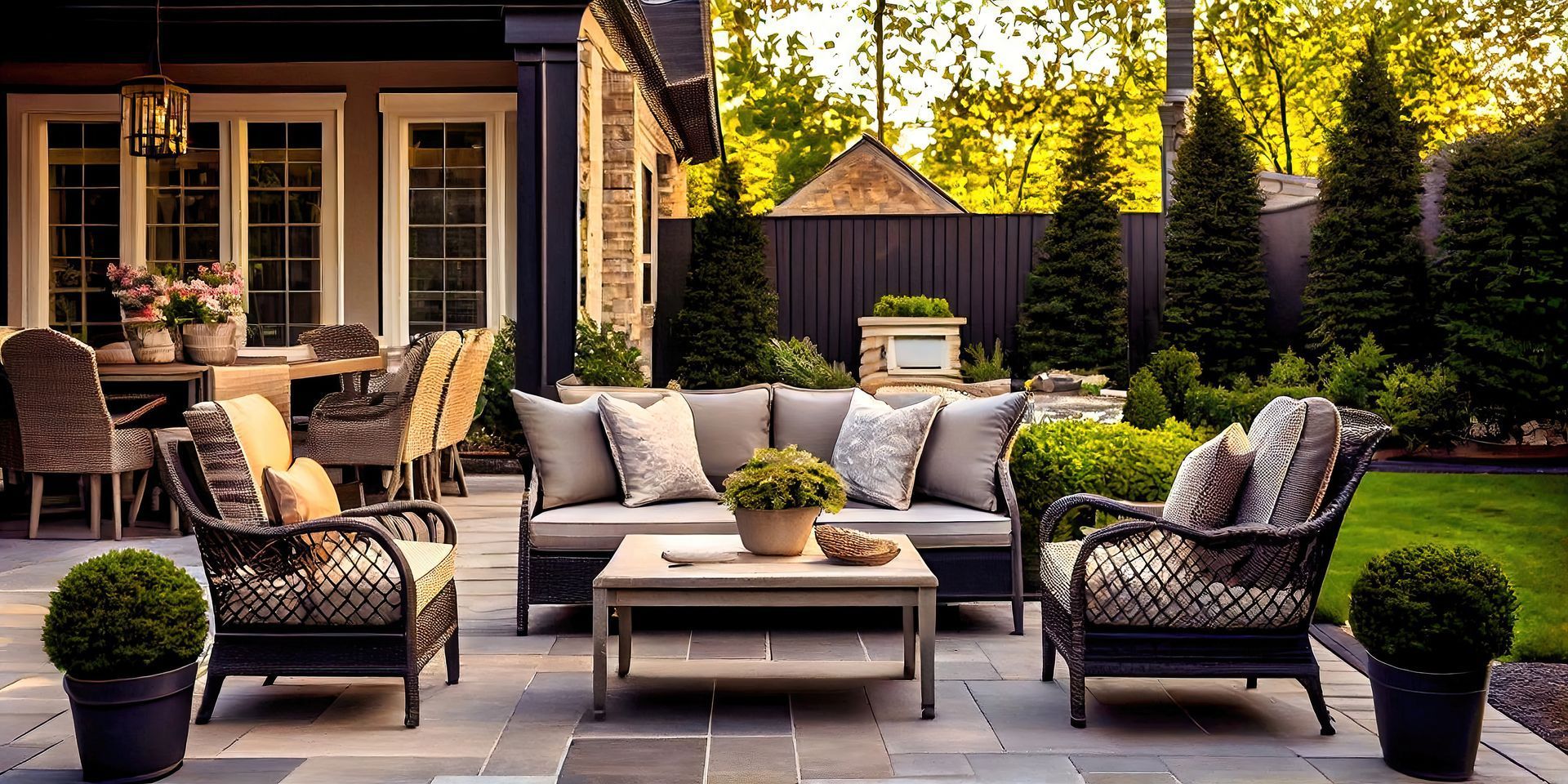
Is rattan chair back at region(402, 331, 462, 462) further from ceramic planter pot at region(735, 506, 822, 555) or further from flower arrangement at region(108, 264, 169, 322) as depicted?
ceramic planter pot at region(735, 506, 822, 555)

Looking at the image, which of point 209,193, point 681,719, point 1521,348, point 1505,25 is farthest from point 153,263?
point 1505,25

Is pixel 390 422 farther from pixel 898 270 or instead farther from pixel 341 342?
pixel 898 270

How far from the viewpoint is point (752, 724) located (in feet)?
12.8

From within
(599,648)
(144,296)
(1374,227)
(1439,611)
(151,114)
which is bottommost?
(599,648)

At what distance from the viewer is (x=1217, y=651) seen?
12.6 ft

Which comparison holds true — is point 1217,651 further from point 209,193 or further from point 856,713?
point 209,193

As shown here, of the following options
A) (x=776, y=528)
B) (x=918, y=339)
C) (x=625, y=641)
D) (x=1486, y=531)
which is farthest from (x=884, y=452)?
(x=918, y=339)

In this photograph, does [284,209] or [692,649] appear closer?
[692,649]

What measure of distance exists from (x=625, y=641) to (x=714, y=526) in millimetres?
863

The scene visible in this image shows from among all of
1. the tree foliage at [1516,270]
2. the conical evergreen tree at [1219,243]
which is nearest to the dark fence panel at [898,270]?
the conical evergreen tree at [1219,243]

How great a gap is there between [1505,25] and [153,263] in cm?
2007

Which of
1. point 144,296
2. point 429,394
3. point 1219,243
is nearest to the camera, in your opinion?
point 144,296

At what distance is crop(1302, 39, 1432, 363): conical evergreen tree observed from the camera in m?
11.1

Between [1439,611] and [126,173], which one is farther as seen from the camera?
[126,173]
